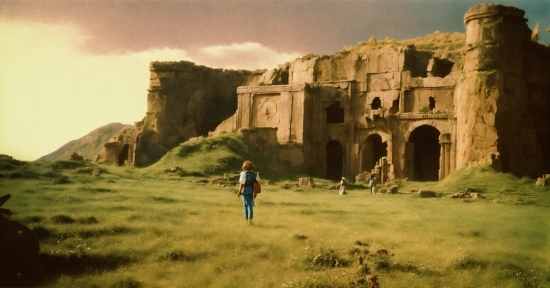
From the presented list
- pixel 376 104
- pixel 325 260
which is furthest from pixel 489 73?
pixel 325 260

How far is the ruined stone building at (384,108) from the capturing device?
2630 cm

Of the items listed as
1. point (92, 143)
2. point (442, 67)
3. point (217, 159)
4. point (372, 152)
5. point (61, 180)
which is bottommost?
point (61, 180)

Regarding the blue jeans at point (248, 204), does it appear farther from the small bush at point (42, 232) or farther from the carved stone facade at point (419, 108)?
the carved stone facade at point (419, 108)

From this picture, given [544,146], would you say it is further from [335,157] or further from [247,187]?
[247,187]

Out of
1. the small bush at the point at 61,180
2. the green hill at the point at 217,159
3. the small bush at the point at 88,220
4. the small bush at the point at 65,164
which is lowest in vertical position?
the small bush at the point at 88,220

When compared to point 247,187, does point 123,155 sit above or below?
above

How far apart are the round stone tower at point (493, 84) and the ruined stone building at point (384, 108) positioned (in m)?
0.05

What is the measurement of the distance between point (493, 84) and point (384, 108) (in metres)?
7.96

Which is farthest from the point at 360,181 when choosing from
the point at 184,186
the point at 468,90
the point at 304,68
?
the point at 184,186

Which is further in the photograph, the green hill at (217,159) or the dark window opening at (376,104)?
the dark window opening at (376,104)

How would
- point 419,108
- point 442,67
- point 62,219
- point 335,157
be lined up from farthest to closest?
point 335,157 → point 442,67 → point 419,108 → point 62,219

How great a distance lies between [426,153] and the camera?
34.8 meters

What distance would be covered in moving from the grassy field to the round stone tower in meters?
10.3

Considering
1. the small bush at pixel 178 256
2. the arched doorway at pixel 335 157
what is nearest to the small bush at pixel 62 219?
the small bush at pixel 178 256
